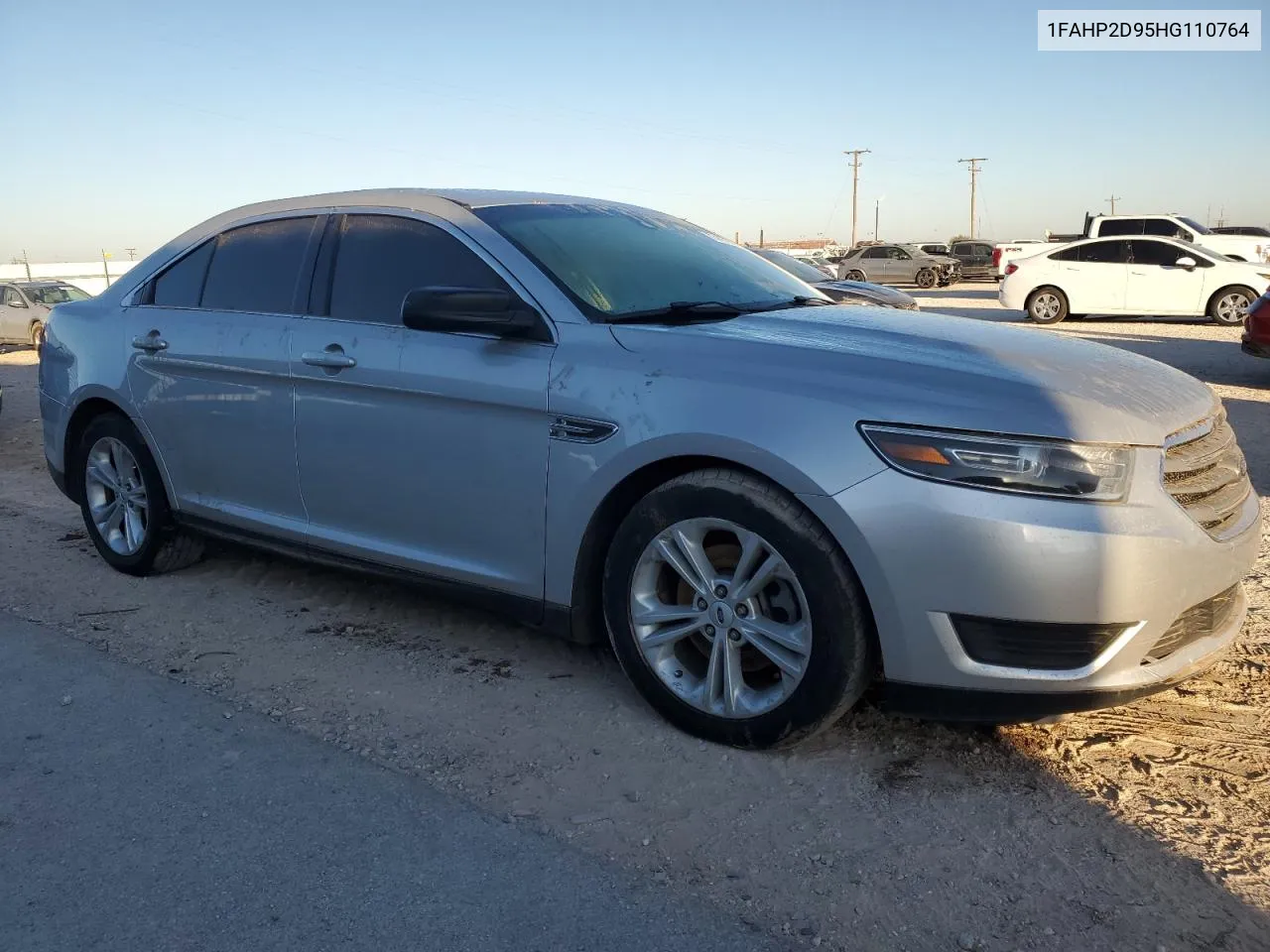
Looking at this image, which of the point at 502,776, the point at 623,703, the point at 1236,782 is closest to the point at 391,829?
the point at 502,776

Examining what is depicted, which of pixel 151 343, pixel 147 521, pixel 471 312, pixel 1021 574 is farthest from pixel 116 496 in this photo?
pixel 1021 574

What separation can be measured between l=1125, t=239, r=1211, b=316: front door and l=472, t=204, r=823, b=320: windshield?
15.7m

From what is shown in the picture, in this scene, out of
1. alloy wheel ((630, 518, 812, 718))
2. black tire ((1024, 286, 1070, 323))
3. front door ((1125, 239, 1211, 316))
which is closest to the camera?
alloy wheel ((630, 518, 812, 718))

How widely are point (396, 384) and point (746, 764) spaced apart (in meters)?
1.72

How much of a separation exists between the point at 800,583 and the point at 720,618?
300mm

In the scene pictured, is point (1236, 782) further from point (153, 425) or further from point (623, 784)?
point (153, 425)

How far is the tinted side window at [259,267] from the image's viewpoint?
13.9ft

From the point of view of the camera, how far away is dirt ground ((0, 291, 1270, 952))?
239cm

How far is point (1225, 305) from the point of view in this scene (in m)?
17.5

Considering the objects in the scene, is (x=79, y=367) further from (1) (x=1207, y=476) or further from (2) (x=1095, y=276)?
(2) (x=1095, y=276)

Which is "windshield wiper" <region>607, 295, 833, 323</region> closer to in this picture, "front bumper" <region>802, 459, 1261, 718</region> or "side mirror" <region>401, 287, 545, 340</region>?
"side mirror" <region>401, 287, 545, 340</region>

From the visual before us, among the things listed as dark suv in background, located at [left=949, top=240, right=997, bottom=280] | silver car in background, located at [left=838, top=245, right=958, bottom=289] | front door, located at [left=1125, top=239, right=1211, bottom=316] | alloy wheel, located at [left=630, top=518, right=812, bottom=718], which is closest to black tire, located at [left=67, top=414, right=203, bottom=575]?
alloy wheel, located at [left=630, top=518, right=812, bottom=718]

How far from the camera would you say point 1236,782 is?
9.60ft

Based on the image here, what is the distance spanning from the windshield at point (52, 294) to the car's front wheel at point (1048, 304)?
1962 centimetres
